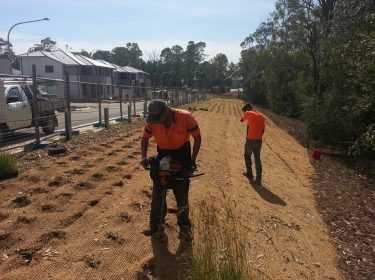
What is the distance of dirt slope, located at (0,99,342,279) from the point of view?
15.2ft

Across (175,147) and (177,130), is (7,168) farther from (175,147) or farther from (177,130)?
(177,130)

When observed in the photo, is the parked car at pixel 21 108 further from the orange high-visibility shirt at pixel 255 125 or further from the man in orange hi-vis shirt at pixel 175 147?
the man in orange hi-vis shirt at pixel 175 147

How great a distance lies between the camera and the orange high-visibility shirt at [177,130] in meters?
5.12

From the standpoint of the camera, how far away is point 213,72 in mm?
109562

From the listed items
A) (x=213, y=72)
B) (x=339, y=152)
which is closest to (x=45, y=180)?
(x=339, y=152)

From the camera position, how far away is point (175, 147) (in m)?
5.23

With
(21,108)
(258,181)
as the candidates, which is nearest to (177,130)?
(258,181)

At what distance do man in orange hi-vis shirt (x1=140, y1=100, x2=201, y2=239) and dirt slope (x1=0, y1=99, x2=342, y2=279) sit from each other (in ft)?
0.90

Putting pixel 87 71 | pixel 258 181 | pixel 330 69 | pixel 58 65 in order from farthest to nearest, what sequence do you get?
pixel 87 71, pixel 58 65, pixel 330 69, pixel 258 181

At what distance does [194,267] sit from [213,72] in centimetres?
10771

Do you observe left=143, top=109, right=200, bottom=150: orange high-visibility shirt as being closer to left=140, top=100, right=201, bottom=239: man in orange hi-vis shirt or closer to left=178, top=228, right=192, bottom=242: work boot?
left=140, top=100, right=201, bottom=239: man in orange hi-vis shirt

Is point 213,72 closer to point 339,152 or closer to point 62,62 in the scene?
point 62,62

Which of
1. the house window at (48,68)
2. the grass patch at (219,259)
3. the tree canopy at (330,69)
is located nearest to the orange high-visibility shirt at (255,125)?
the tree canopy at (330,69)

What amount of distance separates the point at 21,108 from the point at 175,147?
28.2 feet
